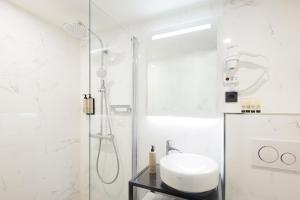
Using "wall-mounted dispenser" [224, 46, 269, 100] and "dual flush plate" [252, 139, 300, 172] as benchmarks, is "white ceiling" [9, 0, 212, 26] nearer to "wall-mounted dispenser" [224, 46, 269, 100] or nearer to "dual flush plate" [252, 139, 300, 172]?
"wall-mounted dispenser" [224, 46, 269, 100]

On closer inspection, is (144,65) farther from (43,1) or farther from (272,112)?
(272,112)

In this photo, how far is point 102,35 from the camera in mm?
1594

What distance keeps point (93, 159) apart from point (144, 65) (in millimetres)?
1065

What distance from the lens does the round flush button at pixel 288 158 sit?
109 cm

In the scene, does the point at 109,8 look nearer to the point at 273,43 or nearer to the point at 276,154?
the point at 273,43

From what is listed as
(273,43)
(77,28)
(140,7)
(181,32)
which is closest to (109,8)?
(140,7)

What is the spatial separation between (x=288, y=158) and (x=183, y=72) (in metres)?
1.00

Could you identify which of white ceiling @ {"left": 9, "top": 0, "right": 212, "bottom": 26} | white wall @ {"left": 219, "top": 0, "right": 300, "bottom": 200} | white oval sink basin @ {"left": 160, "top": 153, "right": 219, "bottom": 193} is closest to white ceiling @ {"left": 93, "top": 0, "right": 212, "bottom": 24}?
white ceiling @ {"left": 9, "top": 0, "right": 212, "bottom": 26}

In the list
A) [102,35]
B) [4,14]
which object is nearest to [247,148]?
[102,35]

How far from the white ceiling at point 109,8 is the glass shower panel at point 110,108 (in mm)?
104

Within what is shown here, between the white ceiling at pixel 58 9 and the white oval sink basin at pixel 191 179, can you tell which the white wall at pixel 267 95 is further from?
the white ceiling at pixel 58 9

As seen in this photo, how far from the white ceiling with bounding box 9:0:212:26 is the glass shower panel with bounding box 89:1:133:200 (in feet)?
0.34

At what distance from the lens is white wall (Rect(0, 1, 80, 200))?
1.43m

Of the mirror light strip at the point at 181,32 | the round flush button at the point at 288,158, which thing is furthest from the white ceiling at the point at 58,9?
the round flush button at the point at 288,158
